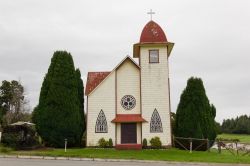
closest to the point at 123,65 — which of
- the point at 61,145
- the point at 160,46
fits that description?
the point at 160,46

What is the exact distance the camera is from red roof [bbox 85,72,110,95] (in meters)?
33.5

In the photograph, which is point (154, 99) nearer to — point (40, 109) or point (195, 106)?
point (195, 106)

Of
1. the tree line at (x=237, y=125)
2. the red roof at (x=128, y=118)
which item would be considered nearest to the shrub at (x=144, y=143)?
the red roof at (x=128, y=118)

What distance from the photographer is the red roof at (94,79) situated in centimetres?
3350

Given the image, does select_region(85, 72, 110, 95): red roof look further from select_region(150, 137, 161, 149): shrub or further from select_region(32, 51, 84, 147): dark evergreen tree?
select_region(150, 137, 161, 149): shrub

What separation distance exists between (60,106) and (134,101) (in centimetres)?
627

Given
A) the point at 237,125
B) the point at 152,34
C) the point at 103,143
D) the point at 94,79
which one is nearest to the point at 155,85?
the point at 152,34

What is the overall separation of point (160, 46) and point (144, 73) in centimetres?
284

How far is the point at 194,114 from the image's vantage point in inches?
1254

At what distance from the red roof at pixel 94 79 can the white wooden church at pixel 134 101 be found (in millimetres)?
468

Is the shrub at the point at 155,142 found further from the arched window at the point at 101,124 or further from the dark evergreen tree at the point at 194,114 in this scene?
the arched window at the point at 101,124

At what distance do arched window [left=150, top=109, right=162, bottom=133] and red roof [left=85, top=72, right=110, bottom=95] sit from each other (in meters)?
5.60

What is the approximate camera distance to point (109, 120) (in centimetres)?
3200

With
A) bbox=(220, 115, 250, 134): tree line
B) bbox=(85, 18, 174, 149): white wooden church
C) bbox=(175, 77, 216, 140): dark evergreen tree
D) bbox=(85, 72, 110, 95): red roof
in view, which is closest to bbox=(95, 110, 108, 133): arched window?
bbox=(85, 18, 174, 149): white wooden church
